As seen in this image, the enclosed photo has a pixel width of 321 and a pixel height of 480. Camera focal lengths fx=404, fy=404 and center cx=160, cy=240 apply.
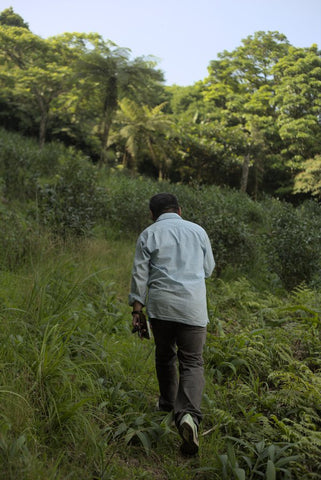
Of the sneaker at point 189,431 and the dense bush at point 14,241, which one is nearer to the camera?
the sneaker at point 189,431

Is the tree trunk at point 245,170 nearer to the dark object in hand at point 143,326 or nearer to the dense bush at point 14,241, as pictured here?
the dense bush at point 14,241

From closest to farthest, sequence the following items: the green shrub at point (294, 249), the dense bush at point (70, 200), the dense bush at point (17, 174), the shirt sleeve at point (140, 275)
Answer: the shirt sleeve at point (140, 275) < the dense bush at point (70, 200) < the green shrub at point (294, 249) < the dense bush at point (17, 174)

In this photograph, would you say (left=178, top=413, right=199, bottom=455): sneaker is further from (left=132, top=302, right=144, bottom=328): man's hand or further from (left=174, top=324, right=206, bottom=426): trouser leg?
(left=132, top=302, right=144, bottom=328): man's hand

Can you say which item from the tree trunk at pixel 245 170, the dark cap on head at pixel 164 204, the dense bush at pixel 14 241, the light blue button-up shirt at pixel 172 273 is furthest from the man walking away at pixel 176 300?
the tree trunk at pixel 245 170

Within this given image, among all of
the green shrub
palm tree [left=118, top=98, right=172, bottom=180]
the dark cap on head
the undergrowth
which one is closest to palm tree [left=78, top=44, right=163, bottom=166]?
palm tree [left=118, top=98, right=172, bottom=180]

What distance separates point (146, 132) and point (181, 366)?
2294 centimetres

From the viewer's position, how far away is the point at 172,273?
9.62 ft

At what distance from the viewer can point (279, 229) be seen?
314 inches

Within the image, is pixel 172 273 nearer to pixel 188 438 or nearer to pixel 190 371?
pixel 190 371

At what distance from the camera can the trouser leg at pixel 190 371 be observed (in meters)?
2.79

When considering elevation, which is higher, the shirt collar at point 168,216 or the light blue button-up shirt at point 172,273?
the shirt collar at point 168,216

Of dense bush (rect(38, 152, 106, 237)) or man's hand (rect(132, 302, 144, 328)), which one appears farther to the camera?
dense bush (rect(38, 152, 106, 237))

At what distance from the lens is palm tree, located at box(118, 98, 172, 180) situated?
77.8 feet

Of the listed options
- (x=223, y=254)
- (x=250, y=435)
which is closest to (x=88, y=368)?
(x=250, y=435)
